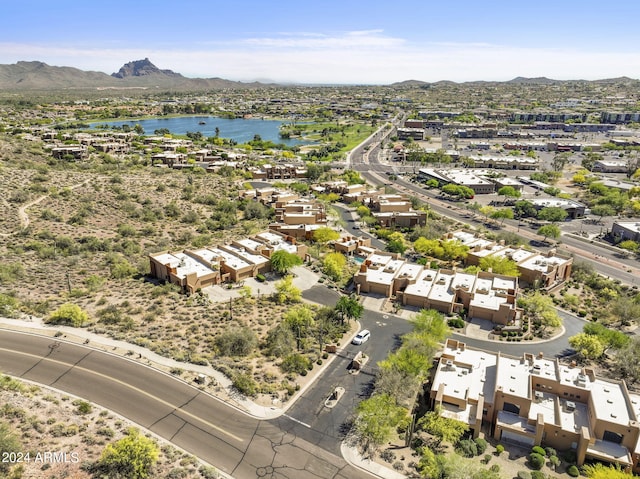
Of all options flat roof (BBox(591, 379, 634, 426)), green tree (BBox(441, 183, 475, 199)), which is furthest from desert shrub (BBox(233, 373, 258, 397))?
green tree (BBox(441, 183, 475, 199))

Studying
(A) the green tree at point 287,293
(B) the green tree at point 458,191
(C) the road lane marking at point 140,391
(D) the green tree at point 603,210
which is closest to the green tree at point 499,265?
(A) the green tree at point 287,293

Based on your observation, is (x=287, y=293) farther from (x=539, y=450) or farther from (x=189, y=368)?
(x=539, y=450)

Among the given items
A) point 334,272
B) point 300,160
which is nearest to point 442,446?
point 334,272

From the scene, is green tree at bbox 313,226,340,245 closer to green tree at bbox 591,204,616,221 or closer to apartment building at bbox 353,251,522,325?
apartment building at bbox 353,251,522,325

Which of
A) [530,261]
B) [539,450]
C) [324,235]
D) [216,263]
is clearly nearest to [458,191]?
[530,261]

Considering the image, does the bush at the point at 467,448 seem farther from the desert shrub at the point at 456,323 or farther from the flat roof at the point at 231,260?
the flat roof at the point at 231,260
